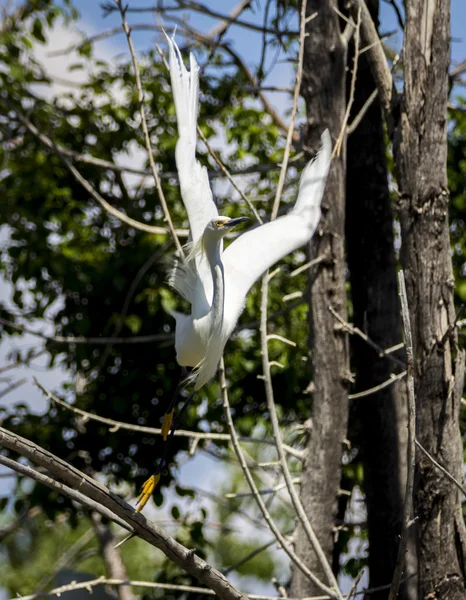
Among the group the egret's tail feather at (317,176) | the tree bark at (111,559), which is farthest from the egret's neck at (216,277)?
the tree bark at (111,559)

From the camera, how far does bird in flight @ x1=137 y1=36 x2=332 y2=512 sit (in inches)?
112

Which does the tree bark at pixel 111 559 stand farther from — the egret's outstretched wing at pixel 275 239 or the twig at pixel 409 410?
the twig at pixel 409 410

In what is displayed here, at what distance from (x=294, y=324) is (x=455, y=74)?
152 cm

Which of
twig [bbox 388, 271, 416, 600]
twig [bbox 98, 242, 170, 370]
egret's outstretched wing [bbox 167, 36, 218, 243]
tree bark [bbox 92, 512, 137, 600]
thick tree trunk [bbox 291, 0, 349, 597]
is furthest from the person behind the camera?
tree bark [bbox 92, 512, 137, 600]

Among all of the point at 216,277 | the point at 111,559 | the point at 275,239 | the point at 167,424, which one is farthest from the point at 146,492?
the point at 111,559

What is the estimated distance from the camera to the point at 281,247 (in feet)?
10.6

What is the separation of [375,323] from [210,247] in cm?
133

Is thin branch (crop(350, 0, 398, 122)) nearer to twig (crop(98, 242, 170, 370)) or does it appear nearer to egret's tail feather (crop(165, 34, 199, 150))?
egret's tail feather (crop(165, 34, 199, 150))

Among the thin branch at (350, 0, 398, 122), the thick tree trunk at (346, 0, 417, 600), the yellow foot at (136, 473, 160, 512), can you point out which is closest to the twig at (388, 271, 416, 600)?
the yellow foot at (136, 473, 160, 512)

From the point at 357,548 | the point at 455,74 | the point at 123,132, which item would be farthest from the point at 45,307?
the point at 455,74

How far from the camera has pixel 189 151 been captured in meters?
3.07

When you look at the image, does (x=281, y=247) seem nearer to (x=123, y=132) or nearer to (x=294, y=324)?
(x=294, y=324)

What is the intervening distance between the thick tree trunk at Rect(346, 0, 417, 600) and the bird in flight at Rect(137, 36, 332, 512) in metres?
0.67

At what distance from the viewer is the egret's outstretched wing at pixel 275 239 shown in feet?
10.3
